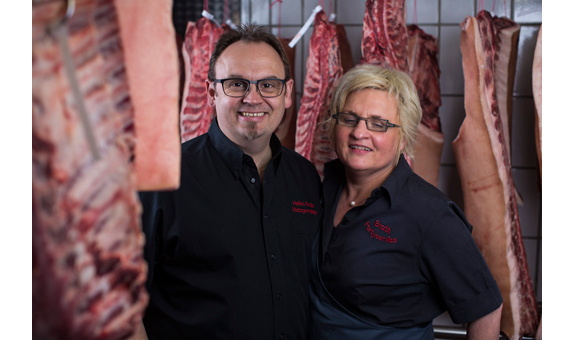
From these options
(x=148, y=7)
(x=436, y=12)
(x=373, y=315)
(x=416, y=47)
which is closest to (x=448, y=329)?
(x=373, y=315)

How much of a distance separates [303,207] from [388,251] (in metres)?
0.29

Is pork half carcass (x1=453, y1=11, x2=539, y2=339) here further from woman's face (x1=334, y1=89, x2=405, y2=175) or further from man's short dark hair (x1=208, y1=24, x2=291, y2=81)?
man's short dark hair (x1=208, y1=24, x2=291, y2=81)

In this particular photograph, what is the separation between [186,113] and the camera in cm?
178

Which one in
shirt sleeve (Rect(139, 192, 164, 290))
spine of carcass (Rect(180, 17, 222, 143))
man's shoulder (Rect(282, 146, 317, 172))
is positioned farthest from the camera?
spine of carcass (Rect(180, 17, 222, 143))

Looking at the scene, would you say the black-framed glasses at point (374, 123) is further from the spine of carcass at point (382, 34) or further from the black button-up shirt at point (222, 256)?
the spine of carcass at point (382, 34)

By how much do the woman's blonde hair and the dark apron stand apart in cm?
51

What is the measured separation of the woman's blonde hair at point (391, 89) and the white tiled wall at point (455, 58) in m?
0.86

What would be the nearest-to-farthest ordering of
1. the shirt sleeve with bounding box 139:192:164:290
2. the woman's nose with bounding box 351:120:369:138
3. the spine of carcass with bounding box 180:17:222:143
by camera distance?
the shirt sleeve with bounding box 139:192:164:290 → the woman's nose with bounding box 351:120:369:138 → the spine of carcass with bounding box 180:17:222:143

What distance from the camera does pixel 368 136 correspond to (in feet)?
4.21

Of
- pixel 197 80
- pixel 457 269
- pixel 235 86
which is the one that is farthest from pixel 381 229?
pixel 197 80

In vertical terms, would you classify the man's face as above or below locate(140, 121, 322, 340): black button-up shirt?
above

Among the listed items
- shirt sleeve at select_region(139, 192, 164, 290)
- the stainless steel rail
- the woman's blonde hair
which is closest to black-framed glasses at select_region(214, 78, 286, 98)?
the woman's blonde hair

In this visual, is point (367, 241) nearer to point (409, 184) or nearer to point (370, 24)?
point (409, 184)

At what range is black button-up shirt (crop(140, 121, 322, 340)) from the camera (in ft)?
3.36
